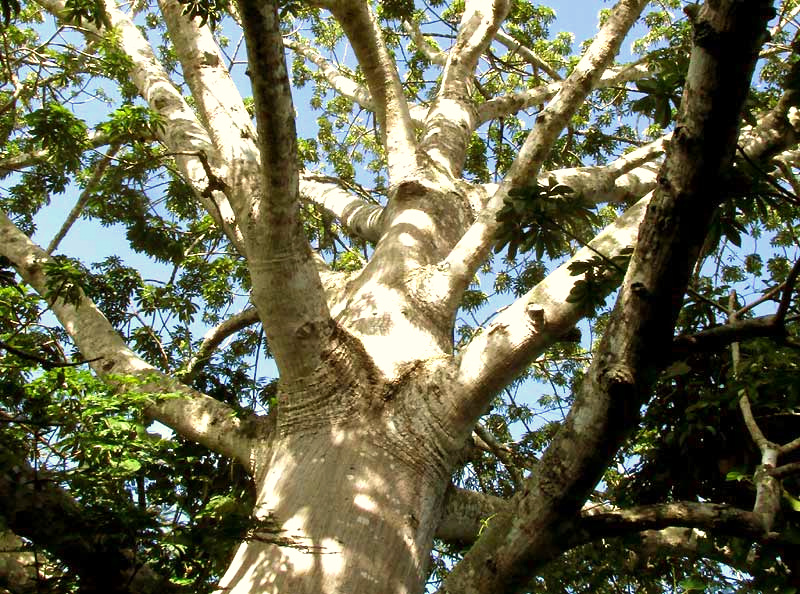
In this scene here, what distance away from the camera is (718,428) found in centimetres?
292

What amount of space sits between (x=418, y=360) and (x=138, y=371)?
4.75ft

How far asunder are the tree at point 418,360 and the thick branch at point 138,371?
16mm

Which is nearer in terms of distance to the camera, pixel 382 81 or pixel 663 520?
pixel 663 520

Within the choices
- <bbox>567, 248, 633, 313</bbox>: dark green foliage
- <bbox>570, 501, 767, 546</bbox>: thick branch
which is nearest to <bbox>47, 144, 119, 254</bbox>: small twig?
<bbox>567, 248, 633, 313</bbox>: dark green foliage

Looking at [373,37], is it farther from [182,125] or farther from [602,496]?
[602,496]

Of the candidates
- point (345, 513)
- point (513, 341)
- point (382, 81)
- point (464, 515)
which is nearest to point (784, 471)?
point (513, 341)

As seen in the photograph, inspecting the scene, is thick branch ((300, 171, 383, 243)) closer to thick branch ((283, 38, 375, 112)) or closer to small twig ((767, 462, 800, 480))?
thick branch ((283, 38, 375, 112))

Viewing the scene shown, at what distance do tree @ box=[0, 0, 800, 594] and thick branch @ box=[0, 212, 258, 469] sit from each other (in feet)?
0.05

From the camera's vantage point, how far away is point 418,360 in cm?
264

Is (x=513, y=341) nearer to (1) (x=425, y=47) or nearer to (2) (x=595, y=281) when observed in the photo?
(2) (x=595, y=281)

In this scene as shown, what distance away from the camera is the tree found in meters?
1.67

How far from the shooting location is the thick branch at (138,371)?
2.88 meters

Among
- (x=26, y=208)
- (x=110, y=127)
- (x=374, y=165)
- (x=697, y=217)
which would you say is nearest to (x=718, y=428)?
(x=697, y=217)

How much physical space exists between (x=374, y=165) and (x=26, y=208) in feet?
15.7
